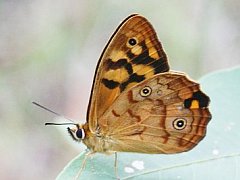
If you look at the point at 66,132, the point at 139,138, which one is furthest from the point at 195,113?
the point at 66,132

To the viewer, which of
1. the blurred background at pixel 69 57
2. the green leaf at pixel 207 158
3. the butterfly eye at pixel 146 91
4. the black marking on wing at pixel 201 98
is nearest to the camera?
the green leaf at pixel 207 158

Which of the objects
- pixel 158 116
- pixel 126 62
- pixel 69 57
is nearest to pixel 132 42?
pixel 126 62

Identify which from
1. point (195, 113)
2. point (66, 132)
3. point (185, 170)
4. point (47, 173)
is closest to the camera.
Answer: point (185, 170)

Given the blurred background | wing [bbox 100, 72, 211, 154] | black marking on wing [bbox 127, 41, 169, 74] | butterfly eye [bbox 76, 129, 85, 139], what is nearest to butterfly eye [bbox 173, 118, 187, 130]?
wing [bbox 100, 72, 211, 154]

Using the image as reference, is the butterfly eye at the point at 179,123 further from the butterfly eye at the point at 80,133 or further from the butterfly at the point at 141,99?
the butterfly eye at the point at 80,133

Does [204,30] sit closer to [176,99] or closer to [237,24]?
[237,24]

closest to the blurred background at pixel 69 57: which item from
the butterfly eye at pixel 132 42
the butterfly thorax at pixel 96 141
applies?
the butterfly thorax at pixel 96 141
